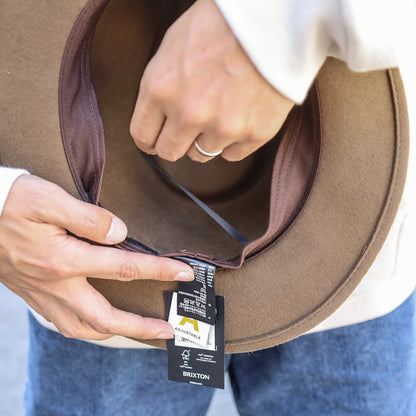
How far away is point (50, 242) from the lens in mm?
520

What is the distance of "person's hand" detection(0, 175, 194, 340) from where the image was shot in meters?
0.51

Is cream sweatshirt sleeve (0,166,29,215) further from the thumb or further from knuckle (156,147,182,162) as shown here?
knuckle (156,147,182,162)

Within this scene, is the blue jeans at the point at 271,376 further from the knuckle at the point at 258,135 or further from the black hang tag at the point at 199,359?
the knuckle at the point at 258,135

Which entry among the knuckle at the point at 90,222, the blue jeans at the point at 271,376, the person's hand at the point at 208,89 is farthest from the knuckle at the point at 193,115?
the blue jeans at the point at 271,376

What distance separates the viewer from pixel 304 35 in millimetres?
404

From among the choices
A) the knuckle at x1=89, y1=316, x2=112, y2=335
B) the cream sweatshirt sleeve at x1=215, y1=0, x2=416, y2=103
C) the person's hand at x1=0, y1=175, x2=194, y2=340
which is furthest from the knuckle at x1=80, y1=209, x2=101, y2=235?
the cream sweatshirt sleeve at x1=215, y1=0, x2=416, y2=103

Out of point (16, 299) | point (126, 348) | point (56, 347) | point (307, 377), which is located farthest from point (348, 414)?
point (16, 299)

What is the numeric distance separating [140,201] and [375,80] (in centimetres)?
36

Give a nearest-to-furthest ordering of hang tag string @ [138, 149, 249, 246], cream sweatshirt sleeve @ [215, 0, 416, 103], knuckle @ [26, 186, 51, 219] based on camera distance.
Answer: cream sweatshirt sleeve @ [215, 0, 416, 103] → knuckle @ [26, 186, 51, 219] → hang tag string @ [138, 149, 249, 246]

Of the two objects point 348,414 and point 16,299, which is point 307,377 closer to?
point 348,414

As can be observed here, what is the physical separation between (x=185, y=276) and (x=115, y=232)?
0.30 ft

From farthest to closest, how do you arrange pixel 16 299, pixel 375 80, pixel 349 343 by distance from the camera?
pixel 16 299
pixel 349 343
pixel 375 80

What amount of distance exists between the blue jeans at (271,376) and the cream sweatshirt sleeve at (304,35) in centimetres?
42

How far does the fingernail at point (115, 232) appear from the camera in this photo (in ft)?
1.78
